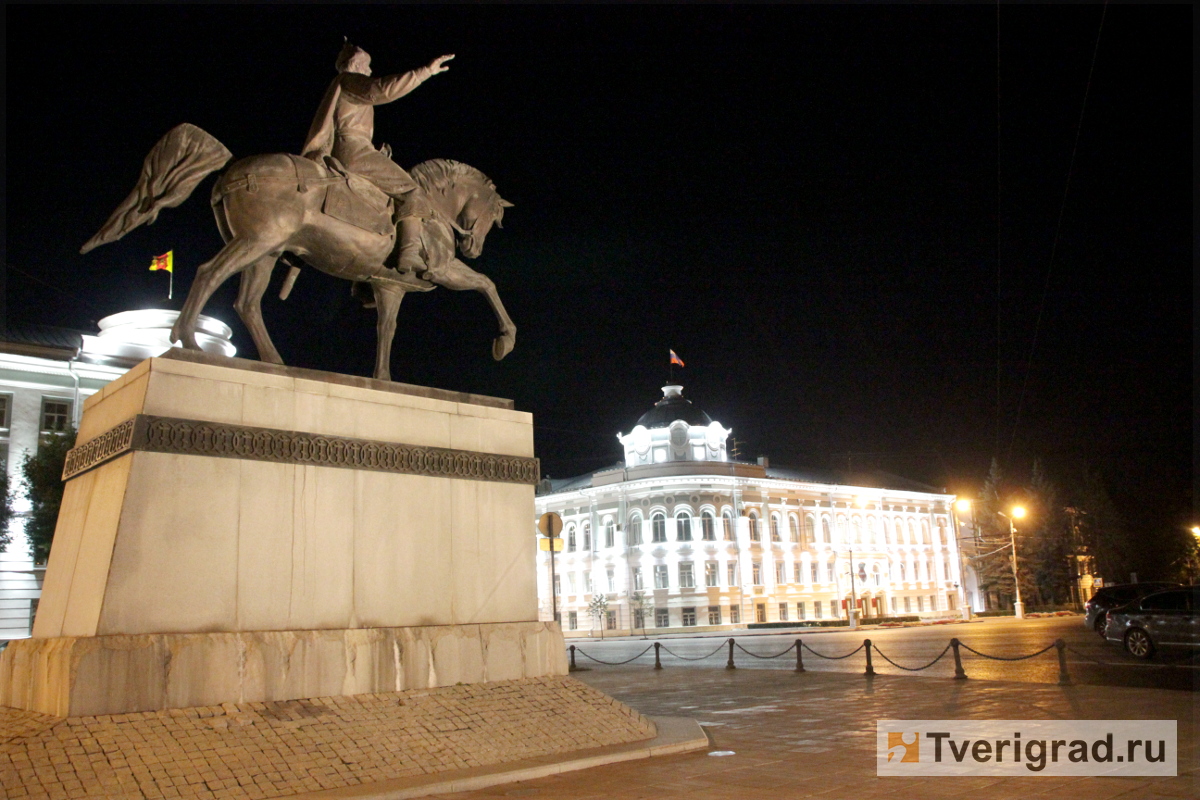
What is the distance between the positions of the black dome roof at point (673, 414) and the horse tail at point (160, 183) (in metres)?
58.6

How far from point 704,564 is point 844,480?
19.9 meters

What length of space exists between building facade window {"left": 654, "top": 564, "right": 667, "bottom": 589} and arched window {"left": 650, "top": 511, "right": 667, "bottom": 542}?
5.95ft

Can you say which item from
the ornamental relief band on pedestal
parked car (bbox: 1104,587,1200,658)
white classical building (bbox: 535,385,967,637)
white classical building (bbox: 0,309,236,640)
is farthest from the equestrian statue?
white classical building (bbox: 535,385,967,637)

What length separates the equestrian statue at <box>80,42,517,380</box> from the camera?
8336 mm

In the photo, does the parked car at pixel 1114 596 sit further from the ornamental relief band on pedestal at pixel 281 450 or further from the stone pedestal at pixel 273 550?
the ornamental relief band on pedestal at pixel 281 450

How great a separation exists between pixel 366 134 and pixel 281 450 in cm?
364

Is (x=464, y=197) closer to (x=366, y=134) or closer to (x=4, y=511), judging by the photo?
(x=366, y=134)

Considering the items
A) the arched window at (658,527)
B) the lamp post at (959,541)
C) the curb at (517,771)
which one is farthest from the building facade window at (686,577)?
the curb at (517,771)

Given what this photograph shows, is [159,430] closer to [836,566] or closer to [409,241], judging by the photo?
[409,241]

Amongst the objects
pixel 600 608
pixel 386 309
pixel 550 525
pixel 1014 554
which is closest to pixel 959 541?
pixel 1014 554

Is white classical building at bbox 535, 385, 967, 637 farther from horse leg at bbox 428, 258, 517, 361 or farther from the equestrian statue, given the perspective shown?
the equestrian statue

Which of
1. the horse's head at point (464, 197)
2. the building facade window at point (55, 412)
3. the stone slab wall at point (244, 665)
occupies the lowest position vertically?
the stone slab wall at point (244, 665)

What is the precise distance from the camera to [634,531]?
64188 mm

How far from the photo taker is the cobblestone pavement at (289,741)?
557cm
